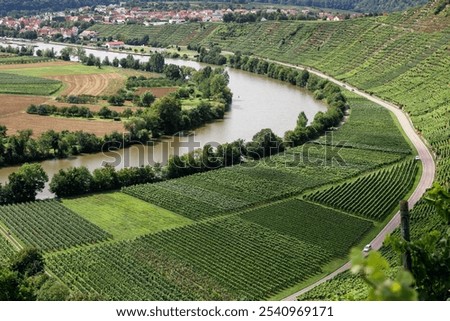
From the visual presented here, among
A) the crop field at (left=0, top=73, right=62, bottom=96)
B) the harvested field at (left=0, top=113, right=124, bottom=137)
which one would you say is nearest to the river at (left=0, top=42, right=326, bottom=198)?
the harvested field at (left=0, top=113, right=124, bottom=137)

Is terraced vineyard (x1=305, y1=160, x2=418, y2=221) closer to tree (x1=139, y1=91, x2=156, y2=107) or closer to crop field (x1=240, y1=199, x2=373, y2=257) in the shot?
crop field (x1=240, y1=199, x2=373, y2=257)

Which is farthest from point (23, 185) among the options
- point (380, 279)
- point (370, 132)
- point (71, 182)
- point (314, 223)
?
point (380, 279)

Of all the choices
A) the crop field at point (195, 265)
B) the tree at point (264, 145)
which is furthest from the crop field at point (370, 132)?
the crop field at point (195, 265)

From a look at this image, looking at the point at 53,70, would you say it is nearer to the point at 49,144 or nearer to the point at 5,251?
the point at 49,144

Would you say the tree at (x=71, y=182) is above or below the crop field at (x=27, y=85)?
above

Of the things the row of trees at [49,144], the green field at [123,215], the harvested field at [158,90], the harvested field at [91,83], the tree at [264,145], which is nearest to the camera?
the green field at [123,215]

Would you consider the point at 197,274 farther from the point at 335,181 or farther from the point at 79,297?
the point at 335,181

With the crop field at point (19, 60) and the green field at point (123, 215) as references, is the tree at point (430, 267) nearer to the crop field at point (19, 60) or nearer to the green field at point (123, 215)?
the green field at point (123, 215)
